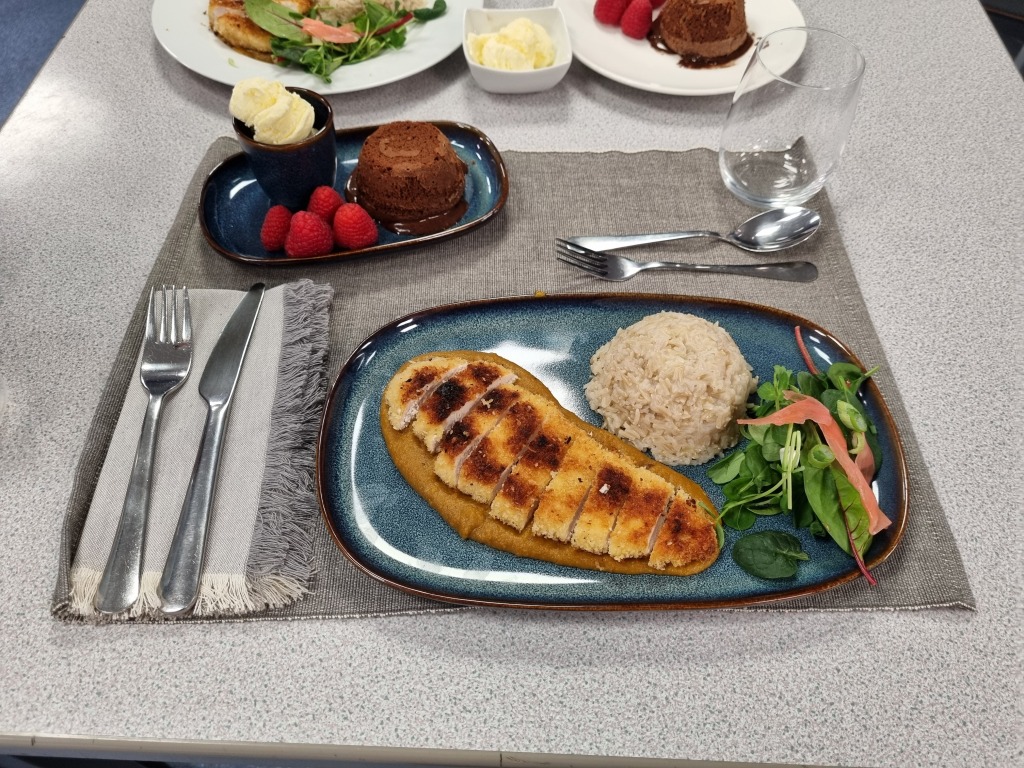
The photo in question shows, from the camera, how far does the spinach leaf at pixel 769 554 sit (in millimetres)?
1223

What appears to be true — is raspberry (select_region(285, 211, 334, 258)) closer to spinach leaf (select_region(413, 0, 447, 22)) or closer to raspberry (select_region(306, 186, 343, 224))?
raspberry (select_region(306, 186, 343, 224))

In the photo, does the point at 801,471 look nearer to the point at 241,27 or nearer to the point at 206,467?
the point at 206,467

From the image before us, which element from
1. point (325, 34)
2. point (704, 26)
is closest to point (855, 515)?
point (704, 26)

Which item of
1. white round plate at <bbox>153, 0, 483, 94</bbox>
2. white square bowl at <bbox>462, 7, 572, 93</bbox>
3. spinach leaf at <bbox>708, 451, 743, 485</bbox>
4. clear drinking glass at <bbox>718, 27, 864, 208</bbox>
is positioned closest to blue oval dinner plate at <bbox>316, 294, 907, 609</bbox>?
spinach leaf at <bbox>708, 451, 743, 485</bbox>

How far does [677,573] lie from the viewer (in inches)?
48.6

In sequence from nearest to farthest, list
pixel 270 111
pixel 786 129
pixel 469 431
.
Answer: pixel 469 431 → pixel 270 111 → pixel 786 129

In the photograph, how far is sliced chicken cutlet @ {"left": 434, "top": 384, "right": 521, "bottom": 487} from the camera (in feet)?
4.36

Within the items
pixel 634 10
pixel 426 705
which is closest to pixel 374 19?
pixel 634 10

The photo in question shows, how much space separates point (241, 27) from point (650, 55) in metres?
1.31

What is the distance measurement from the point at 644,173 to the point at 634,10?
65 cm

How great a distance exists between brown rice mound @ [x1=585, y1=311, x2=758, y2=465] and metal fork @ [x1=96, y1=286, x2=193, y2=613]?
0.91 meters

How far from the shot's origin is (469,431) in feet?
4.44

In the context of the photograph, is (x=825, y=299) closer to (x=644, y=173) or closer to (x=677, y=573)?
(x=644, y=173)

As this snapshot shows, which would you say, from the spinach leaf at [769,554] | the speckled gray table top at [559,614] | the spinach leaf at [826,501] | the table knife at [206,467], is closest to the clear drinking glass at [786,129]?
the speckled gray table top at [559,614]
